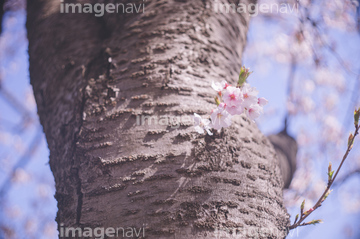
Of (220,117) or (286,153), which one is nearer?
(220,117)

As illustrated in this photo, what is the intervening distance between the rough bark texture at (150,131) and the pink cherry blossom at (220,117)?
0.33ft

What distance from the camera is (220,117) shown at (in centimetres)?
90

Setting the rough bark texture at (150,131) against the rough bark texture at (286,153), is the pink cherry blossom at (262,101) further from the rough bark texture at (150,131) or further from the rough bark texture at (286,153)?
the rough bark texture at (286,153)

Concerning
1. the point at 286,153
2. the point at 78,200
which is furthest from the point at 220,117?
the point at 286,153

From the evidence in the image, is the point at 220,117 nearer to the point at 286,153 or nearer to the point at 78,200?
the point at 78,200

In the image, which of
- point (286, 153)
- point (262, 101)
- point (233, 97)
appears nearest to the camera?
point (233, 97)

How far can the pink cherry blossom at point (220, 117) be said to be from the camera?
880 mm

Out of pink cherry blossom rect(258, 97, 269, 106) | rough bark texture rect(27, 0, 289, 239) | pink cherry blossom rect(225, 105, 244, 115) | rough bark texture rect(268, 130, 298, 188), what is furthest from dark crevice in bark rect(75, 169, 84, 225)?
rough bark texture rect(268, 130, 298, 188)

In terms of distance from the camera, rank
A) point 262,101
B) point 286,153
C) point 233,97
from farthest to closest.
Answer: point 286,153, point 262,101, point 233,97

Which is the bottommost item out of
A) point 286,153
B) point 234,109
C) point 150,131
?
point 286,153

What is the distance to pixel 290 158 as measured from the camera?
5.81 feet

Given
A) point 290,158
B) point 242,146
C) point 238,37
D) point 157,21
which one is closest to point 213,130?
point 242,146

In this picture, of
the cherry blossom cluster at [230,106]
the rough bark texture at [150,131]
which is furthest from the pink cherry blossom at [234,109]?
the rough bark texture at [150,131]

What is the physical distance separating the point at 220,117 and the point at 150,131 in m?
0.29
